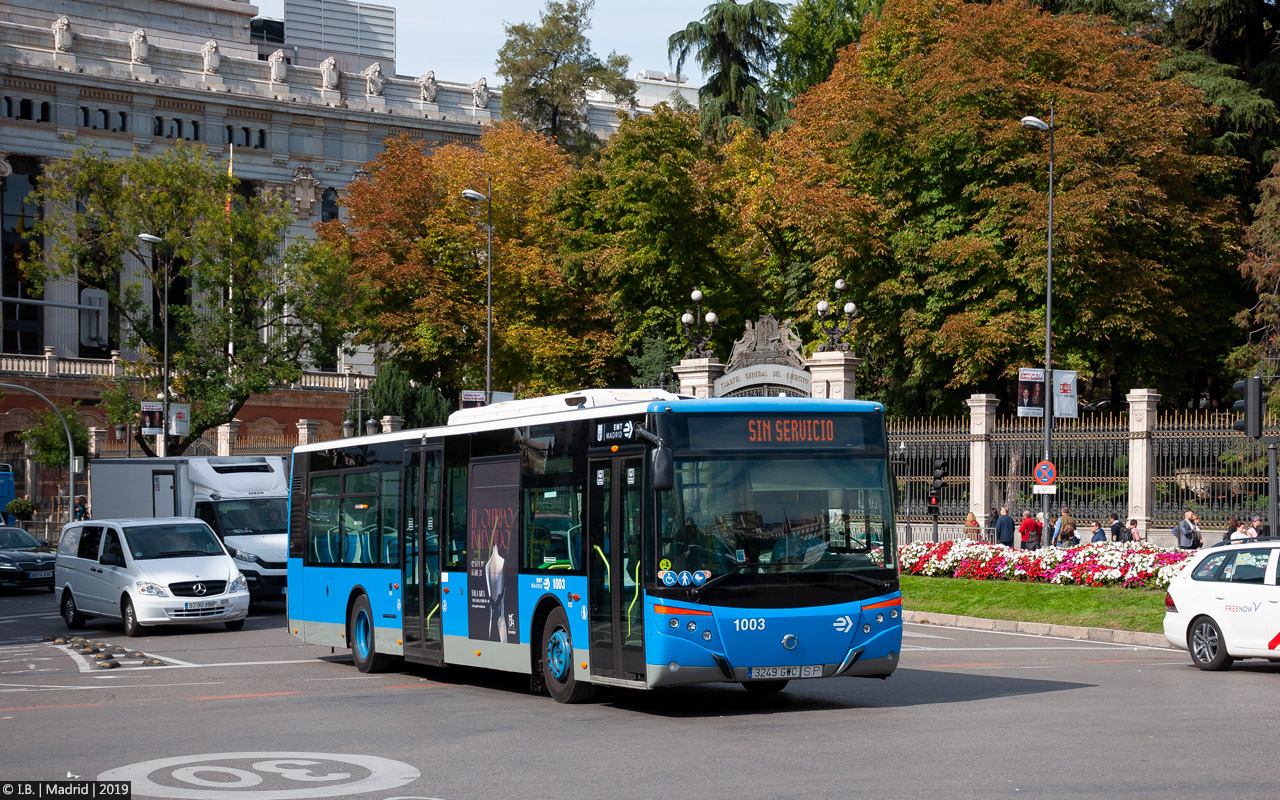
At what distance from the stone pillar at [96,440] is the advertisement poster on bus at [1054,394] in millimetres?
43091

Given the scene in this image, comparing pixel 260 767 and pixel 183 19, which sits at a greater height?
pixel 183 19

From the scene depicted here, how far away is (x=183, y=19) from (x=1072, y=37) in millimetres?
57912

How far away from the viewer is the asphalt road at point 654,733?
9625 millimetres

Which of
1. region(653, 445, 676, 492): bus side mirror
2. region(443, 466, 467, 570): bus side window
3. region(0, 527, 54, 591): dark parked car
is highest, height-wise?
region(653, 445, 676, 492): bus side mirror

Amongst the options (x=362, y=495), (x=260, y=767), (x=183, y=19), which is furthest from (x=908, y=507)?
(x=183, y=19)

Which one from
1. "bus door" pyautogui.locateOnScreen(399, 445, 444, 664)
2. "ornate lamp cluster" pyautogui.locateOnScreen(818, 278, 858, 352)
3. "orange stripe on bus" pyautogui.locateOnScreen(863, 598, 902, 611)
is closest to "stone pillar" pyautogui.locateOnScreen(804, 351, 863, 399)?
"ornate lamp cluster" pyautogui.locateOnScreen(818, 278, 858, 352)

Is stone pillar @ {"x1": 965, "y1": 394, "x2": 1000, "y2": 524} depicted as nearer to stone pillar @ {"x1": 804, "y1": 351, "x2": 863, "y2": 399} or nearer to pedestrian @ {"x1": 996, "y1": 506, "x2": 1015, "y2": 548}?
pedestrian @ {"x1": 996, "y1": 506, "x2": 1015, "y2": 548}

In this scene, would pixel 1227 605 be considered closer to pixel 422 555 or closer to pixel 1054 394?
pixel 422 555

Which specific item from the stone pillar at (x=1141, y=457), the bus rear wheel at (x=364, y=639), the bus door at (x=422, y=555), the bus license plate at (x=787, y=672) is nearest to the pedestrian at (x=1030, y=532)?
the stone pillar at (x=1141, y=457)

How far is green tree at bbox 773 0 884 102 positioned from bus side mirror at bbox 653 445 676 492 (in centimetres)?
4856

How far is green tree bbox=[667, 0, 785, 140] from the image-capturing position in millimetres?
58031

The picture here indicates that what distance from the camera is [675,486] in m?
13.2

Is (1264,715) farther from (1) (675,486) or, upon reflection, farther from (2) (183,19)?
(2) (183,19)

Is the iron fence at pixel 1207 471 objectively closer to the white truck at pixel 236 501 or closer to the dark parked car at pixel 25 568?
the white truck at pixel 236 501
